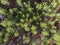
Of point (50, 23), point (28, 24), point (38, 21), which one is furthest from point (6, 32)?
point (50, 23)

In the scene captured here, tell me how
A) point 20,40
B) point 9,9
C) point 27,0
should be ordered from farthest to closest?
1. point 27,0
2. point 9,9
3. point 20,40

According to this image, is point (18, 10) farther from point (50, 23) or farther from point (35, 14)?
point (50, 23)

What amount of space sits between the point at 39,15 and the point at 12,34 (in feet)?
1.46

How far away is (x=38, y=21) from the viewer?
2312 millimetres

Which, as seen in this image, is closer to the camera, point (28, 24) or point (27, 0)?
point (28, 24)

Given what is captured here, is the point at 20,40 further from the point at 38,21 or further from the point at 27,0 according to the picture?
the point at 27,0

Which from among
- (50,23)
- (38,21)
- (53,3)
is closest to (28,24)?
(38,21)

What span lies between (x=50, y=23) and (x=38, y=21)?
0.16 m

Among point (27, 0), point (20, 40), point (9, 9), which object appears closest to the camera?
point (20, 40)

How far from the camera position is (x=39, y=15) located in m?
2.34

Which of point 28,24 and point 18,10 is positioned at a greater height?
point 18,10

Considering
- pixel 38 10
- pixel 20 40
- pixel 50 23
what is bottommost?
pixel 20 40

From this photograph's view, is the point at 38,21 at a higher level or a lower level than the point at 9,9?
lower

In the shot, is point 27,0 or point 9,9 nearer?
point 9,9
